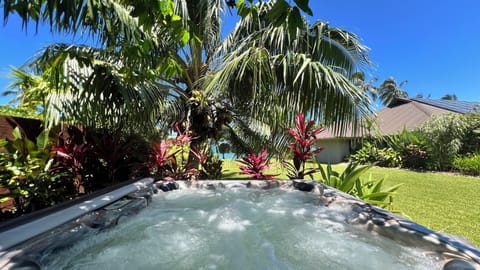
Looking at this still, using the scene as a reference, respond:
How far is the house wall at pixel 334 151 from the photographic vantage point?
53.7 feet

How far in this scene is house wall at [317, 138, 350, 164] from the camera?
16359mm

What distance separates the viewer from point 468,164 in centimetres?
915

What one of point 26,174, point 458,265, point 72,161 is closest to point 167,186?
point 72,161

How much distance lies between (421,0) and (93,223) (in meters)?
13.0

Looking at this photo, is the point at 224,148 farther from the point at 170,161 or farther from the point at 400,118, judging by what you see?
the point at 400,118

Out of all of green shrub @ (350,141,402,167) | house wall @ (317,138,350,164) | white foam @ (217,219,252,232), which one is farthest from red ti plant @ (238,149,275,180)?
house wall @ (317,138,350,164)

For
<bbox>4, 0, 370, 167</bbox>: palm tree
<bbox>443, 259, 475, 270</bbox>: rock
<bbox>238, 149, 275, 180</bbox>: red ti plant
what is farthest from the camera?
<bbox>238, 149, 275, 180</bbox>: red ti plant

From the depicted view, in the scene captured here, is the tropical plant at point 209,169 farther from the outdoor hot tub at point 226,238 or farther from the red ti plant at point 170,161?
the outdoor hot tub at point 226,238

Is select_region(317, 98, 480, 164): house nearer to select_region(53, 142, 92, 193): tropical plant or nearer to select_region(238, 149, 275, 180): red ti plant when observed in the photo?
select_region(238, 149, 275, 180): red ti plant

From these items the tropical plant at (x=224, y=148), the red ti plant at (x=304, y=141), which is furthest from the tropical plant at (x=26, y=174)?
the tropical plant at (x=224, y=148)

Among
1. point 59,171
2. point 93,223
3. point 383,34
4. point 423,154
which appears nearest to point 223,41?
point 59,171

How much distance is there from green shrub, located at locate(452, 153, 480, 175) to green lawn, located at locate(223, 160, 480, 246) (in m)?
1.80

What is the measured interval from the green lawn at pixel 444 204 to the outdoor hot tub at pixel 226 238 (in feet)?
6.18

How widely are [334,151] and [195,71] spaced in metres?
13.5
